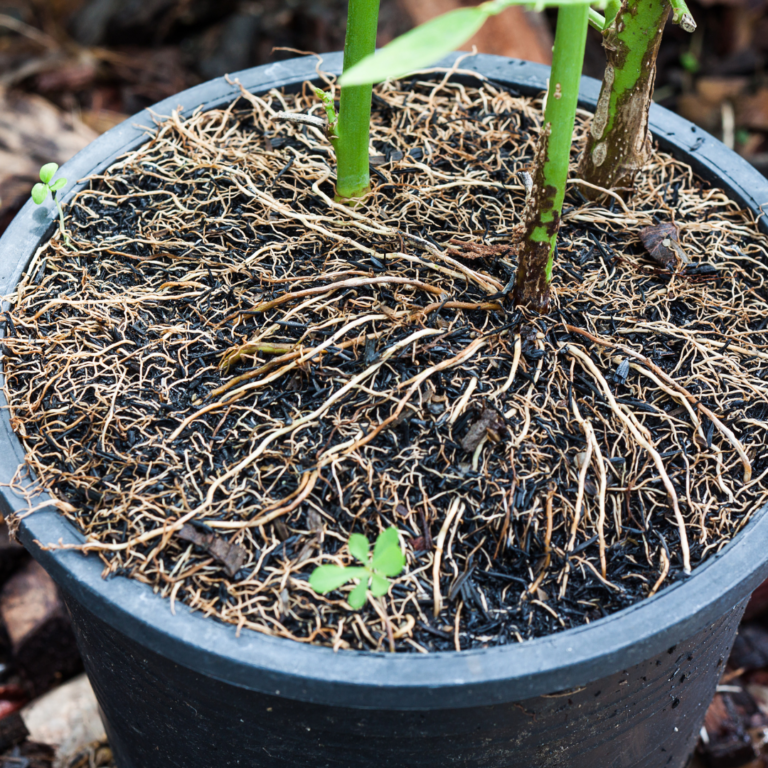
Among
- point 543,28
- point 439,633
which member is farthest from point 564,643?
point 543,28

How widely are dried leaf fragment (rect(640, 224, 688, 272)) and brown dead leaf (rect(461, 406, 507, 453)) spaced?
1.09 feet

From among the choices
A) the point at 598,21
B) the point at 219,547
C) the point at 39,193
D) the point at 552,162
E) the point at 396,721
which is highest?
the point at 598,21

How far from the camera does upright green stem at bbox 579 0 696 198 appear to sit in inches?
35.1

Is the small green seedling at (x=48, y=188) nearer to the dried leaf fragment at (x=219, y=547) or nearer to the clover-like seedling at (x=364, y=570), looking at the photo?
the dried leaf fragment at (x=219, y=547)

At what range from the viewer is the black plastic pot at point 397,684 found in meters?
0.65

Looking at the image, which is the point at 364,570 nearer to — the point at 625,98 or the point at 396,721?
the point at 396,721

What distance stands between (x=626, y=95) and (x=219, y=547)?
684 millimetres

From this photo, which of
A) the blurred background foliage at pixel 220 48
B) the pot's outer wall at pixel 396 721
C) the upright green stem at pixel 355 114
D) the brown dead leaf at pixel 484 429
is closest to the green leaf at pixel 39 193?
the upright green stem at pixel 355 114

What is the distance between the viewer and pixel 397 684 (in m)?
0.64

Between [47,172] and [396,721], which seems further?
[47,172]

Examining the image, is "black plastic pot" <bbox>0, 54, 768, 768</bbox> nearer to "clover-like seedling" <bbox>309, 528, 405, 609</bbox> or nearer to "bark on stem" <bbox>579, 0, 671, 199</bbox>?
"clover-like seedling" <bbox>309, 528, 405, 609</bbox>

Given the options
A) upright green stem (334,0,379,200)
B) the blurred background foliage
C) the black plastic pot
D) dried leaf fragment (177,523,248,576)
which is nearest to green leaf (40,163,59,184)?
the black plastic pot

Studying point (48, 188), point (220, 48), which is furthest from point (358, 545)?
point (220, 48)

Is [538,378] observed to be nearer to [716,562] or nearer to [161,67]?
[716,562]
